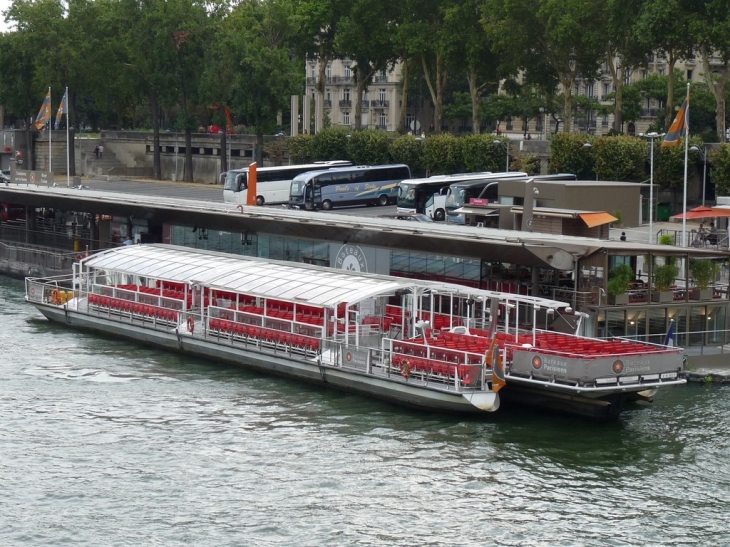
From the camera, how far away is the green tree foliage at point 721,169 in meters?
78.9

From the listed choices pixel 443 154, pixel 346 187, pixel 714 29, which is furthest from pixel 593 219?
pixel 443 154

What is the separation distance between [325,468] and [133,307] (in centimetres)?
2062

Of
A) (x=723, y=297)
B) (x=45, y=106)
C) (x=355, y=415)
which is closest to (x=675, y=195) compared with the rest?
(x=723, y=297)

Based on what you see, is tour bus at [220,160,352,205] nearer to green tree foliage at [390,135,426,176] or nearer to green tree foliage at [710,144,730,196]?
green tree foliage at [390,135,426,176]

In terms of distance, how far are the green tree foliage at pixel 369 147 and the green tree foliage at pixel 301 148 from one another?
13.4 ft

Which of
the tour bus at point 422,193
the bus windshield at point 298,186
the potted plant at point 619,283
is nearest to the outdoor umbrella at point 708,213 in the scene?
the potted plant at point 619,283

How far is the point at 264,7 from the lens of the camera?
130m

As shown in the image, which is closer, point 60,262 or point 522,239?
point 522,239

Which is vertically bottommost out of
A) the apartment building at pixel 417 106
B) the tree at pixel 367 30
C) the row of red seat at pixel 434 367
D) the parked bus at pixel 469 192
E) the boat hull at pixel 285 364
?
the boat hull at pixel 285 364

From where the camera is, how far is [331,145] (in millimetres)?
109625

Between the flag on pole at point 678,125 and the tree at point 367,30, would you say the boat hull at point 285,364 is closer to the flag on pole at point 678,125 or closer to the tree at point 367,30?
the flag on pole at point 678,125

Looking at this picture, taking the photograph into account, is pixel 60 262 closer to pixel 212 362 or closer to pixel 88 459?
pixel 212 362

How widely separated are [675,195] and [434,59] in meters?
35.5

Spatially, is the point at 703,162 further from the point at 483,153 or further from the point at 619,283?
the point at 619,283
